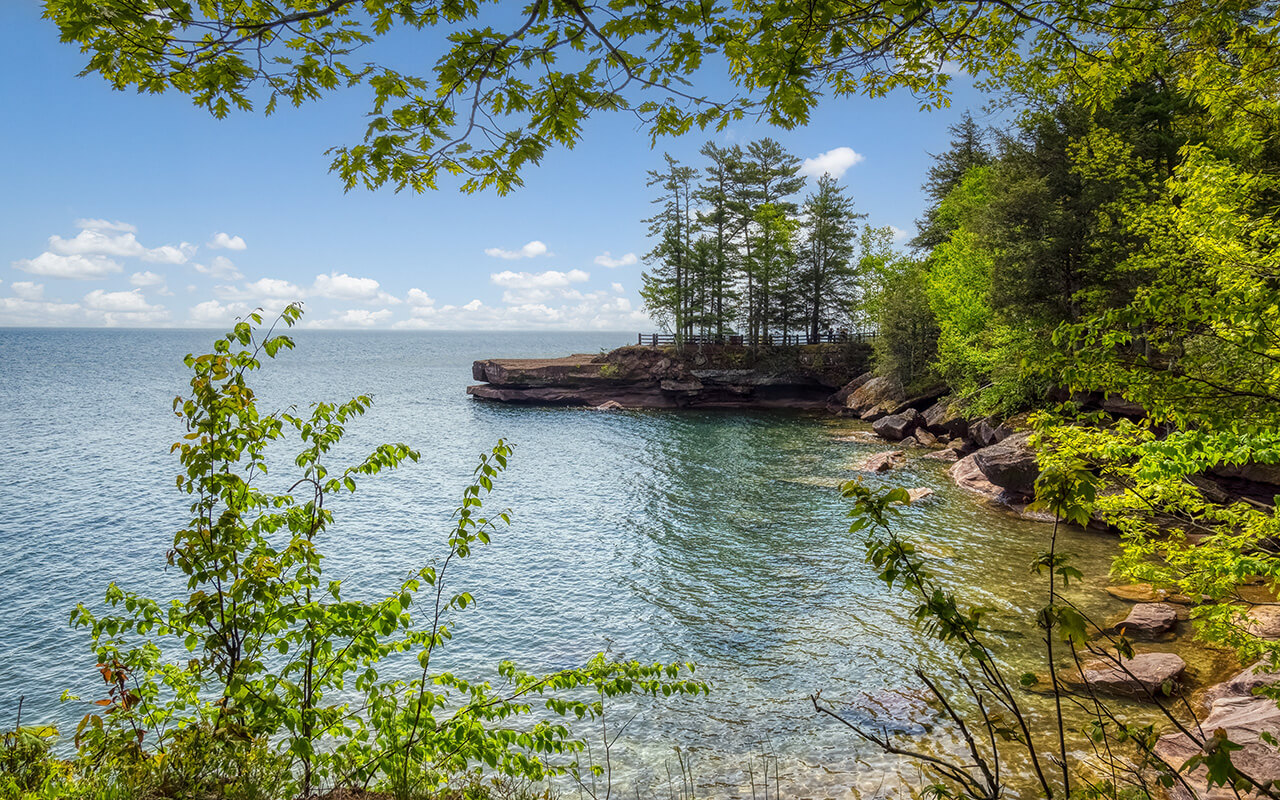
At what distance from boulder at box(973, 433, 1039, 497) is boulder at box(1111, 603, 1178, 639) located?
7.35 m

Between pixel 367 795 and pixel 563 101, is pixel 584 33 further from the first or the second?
Result: pixel 367 795

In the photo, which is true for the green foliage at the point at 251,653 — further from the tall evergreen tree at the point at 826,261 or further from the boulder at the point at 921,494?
the tall evergreen tree at the point at 826,261

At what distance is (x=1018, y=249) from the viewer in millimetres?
23562

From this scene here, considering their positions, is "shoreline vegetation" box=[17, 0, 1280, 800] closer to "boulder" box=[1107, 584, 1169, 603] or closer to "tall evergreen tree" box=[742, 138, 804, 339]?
"boulder" box=[1107, 584, 1169, 603]

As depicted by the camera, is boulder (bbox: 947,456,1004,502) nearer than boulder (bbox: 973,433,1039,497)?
No

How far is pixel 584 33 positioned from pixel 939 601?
3595 mm

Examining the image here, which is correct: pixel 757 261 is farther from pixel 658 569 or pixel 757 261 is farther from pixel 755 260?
pixel 658 569

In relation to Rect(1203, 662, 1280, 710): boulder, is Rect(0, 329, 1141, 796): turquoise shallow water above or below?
below

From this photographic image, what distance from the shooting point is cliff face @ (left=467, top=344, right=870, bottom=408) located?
160 ft

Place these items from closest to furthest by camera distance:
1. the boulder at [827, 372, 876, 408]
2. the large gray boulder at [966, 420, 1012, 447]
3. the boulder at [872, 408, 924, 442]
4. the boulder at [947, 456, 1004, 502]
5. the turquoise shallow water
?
the turquoise shallow water
the boulder at [947, 456, 1004, 502]
the large gray boulder at [966, 420, 1012, 447]
the boulder at [872, 408, 924, 442]
the boulder at [827, 372, 876, 408]

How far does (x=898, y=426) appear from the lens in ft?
105

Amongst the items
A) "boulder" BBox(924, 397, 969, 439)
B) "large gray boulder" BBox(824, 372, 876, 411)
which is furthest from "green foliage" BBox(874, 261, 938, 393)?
"large gray boulder" BBox(824, 372, 876, 411)

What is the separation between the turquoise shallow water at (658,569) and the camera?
9.91m

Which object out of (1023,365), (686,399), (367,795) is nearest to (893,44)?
(1023,365)
